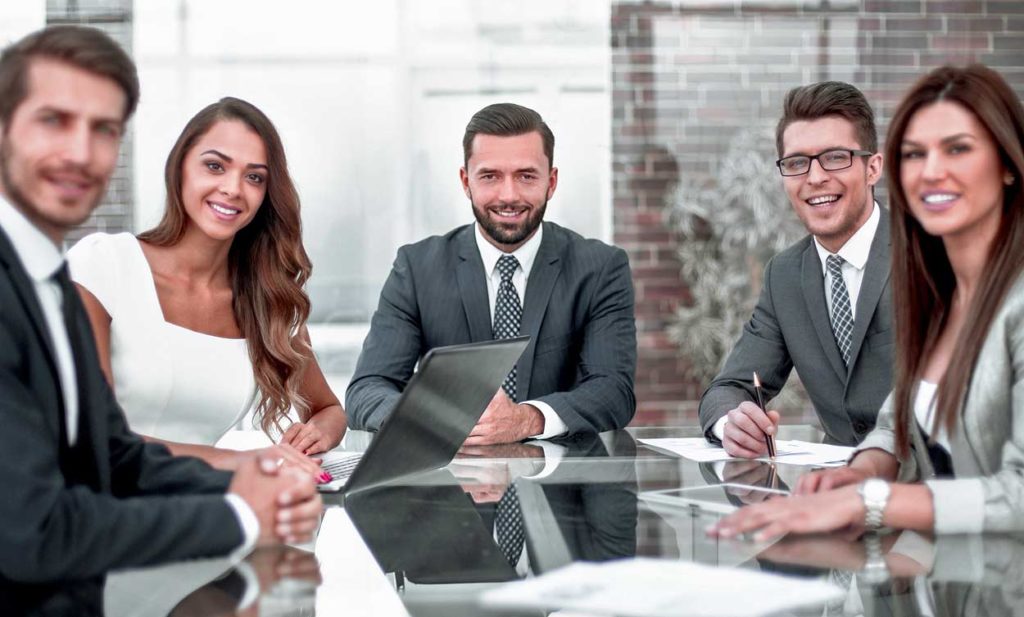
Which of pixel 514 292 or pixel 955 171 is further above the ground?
pixel 955 171

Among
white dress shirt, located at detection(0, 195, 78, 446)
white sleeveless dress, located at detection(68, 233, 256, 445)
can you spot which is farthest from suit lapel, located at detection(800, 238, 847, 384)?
white dress shirt, located at detection(0, 195, 78, 446)

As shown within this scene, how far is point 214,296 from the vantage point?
2.79 m

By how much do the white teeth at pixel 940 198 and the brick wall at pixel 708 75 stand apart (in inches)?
155

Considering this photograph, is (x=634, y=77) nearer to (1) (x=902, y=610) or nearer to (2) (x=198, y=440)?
(2) (x=198, y=440)

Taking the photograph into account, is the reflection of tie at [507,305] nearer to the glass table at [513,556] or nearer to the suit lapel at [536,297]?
the suit lapel at [536,297]

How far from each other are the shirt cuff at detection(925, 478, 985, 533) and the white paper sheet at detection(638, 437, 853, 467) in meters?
0.61

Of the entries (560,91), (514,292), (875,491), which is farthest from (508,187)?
(560,91)

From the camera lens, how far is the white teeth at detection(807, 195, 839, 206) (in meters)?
3.05

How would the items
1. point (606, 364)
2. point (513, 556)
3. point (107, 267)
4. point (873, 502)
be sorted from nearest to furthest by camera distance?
point (513, 556)
point (873, 502)
point (107, 267)
point (606, 364)

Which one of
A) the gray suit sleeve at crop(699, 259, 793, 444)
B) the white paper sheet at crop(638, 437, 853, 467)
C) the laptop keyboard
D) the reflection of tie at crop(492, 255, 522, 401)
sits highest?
the reflection of tie at crop(492, 255, 522, 401)

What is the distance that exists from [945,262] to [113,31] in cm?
476

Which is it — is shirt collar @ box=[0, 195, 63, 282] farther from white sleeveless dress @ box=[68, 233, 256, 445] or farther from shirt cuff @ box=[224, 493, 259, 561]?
white sleeveless dress @ box=[68, 233, 256, 445]

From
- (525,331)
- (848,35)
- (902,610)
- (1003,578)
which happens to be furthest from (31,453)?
(848,35)

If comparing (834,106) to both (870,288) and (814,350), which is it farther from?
(814,350)
